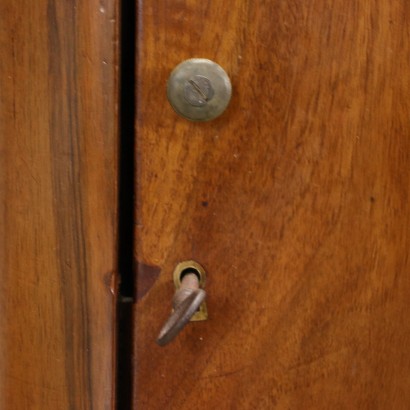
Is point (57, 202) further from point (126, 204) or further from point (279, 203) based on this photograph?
point (279, 203)

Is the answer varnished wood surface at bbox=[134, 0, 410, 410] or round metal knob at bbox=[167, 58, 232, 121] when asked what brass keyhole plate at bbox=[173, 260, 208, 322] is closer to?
varnished wood surface at bbox=[134, 0, 410, 410]

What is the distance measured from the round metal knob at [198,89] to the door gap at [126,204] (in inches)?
1.4

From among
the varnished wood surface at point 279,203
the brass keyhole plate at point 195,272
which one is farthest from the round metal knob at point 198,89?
the brass keyhole plate at point 195,272

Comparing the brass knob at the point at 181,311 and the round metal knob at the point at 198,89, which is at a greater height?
the round metal knob at the point at 198,89

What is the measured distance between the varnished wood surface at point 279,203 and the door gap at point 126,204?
Result: 0.01 m

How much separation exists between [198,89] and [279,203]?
4.3 inches

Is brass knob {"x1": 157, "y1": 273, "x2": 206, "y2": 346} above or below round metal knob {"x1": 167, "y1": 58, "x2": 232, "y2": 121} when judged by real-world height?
below

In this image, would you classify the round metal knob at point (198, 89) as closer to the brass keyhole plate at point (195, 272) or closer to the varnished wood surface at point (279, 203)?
the varnished wood surface at point (279, 203)

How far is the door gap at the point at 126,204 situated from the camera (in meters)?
0.37

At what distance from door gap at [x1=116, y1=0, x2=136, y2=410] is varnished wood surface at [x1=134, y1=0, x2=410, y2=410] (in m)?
0.01

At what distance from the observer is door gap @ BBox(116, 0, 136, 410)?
0.37 m

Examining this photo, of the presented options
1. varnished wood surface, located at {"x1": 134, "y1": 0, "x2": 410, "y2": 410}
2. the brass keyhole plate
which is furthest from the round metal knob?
the brass keyhole plate

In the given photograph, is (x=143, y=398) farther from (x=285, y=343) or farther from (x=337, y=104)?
(x=337, y=104)

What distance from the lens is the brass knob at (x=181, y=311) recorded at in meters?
0.35
